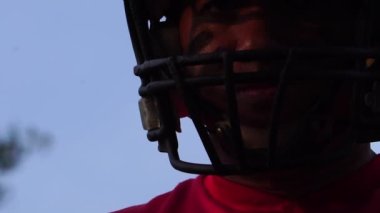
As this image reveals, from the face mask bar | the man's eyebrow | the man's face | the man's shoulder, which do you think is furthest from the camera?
the man's shoulder

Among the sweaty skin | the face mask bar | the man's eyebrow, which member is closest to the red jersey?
the sweaty skin

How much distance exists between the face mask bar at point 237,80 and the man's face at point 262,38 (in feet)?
0.21

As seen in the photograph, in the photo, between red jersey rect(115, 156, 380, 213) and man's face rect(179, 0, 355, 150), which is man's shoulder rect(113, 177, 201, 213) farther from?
man's face rect(179, 0, 355, 150)

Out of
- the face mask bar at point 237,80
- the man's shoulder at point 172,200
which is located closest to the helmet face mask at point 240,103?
the face mask bar at point 237,80

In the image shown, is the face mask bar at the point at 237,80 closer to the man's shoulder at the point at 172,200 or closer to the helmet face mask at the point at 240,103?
the helmet face mask at the point at 240,103

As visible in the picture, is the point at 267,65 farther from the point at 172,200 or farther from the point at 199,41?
the point at 172,200

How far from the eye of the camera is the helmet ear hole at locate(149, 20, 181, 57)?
7.19ft

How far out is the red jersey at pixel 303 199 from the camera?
2.05m

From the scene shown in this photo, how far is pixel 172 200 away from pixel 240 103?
38 centimetres

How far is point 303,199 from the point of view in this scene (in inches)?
81.0

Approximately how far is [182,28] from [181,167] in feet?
1.40

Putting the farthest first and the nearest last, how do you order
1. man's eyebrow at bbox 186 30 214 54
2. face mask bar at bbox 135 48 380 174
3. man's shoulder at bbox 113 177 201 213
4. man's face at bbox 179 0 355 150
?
man's shoulder at bbox 113 177 201 213 → man's eyebrow at bbox 186 30 214 54 → man's face at bbox 179 0 355 150 → face mask bar at bbox 135 48 380 174

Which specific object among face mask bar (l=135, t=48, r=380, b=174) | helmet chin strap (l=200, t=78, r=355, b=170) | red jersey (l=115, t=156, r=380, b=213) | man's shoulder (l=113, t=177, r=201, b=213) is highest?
face mask bar (l=135, t=48, r=380, b=174)

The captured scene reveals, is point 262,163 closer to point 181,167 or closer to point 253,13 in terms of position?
point 181,167
